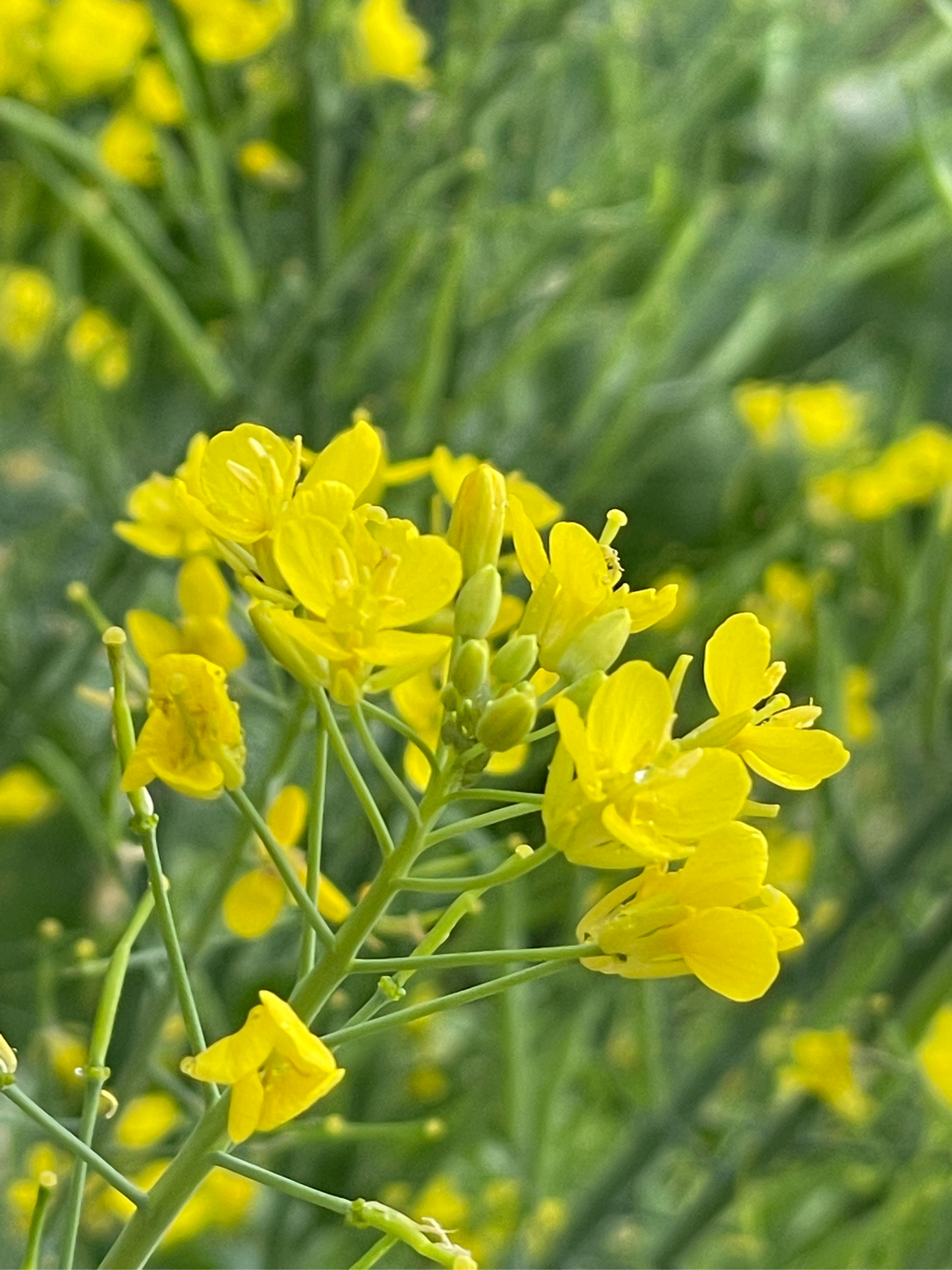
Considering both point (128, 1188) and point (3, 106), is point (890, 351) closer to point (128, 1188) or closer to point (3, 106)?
point (3, 106)

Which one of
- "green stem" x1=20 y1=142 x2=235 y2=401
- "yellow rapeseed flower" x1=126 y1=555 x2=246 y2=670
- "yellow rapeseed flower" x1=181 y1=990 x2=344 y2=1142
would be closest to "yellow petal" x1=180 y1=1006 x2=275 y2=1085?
"yellow rapeseed flower" x1=181 y1=990 x2=344 y2=1142

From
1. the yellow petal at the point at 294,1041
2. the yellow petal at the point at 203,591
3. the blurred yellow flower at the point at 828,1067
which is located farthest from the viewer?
the blurred yellow flower at the point at 828,1067

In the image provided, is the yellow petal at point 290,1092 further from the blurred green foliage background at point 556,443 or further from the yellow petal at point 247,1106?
the blurred green foliage background at point 556,443

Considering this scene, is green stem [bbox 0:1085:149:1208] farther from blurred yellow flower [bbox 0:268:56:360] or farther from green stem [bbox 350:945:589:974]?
blurred yellow flower [bbox 0:268:56:360]

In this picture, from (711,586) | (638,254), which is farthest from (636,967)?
(638,254)

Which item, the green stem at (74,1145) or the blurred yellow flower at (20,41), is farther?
the blurred yellow flower at (20,41)

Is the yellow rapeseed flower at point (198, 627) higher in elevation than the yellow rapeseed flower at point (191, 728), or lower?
lower

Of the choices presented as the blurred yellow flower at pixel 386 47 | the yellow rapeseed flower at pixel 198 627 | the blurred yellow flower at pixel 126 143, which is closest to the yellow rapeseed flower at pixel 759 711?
the yellow rapeseed flower at pixel 198 627
